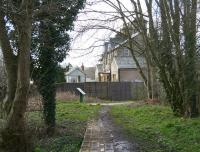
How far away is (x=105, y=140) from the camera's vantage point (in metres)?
13.9

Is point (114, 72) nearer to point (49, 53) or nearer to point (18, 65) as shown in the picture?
→ point (49, 53)

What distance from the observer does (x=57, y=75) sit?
1736 centimetres

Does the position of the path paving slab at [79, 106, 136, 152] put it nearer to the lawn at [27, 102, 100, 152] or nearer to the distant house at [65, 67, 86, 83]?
the lawn at [27, 102, 100, 152]

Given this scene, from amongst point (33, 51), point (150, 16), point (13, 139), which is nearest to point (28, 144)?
point (13, 139)

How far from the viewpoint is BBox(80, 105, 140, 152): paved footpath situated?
40.1ft

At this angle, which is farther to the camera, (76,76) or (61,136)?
(76,76)

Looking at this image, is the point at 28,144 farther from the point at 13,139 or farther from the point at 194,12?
the point at 194,12

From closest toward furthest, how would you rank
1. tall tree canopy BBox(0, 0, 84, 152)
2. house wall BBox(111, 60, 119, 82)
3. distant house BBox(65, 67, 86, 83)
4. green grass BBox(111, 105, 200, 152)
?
1. tall tree canopy BBox(0, 0, 84, 152)
2. green grass BBox(111, 105, 200, 152)
3. house wall BBox(111, 60, 119, 82)
4. distant house BBox(65, 67, 86, 83)

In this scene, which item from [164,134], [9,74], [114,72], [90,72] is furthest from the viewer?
[90,72]

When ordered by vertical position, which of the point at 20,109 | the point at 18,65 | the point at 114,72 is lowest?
the point at 20,109

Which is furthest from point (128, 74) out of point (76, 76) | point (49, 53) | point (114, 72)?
point (49, 53)

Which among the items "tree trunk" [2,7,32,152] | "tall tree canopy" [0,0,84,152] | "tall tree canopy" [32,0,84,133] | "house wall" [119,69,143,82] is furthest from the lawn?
"house wall" [119,69,143,82]

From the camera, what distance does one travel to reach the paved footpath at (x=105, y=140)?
12215 mm

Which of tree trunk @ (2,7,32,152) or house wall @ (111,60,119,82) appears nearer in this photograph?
tree trunk @ (2,7,32,152)
